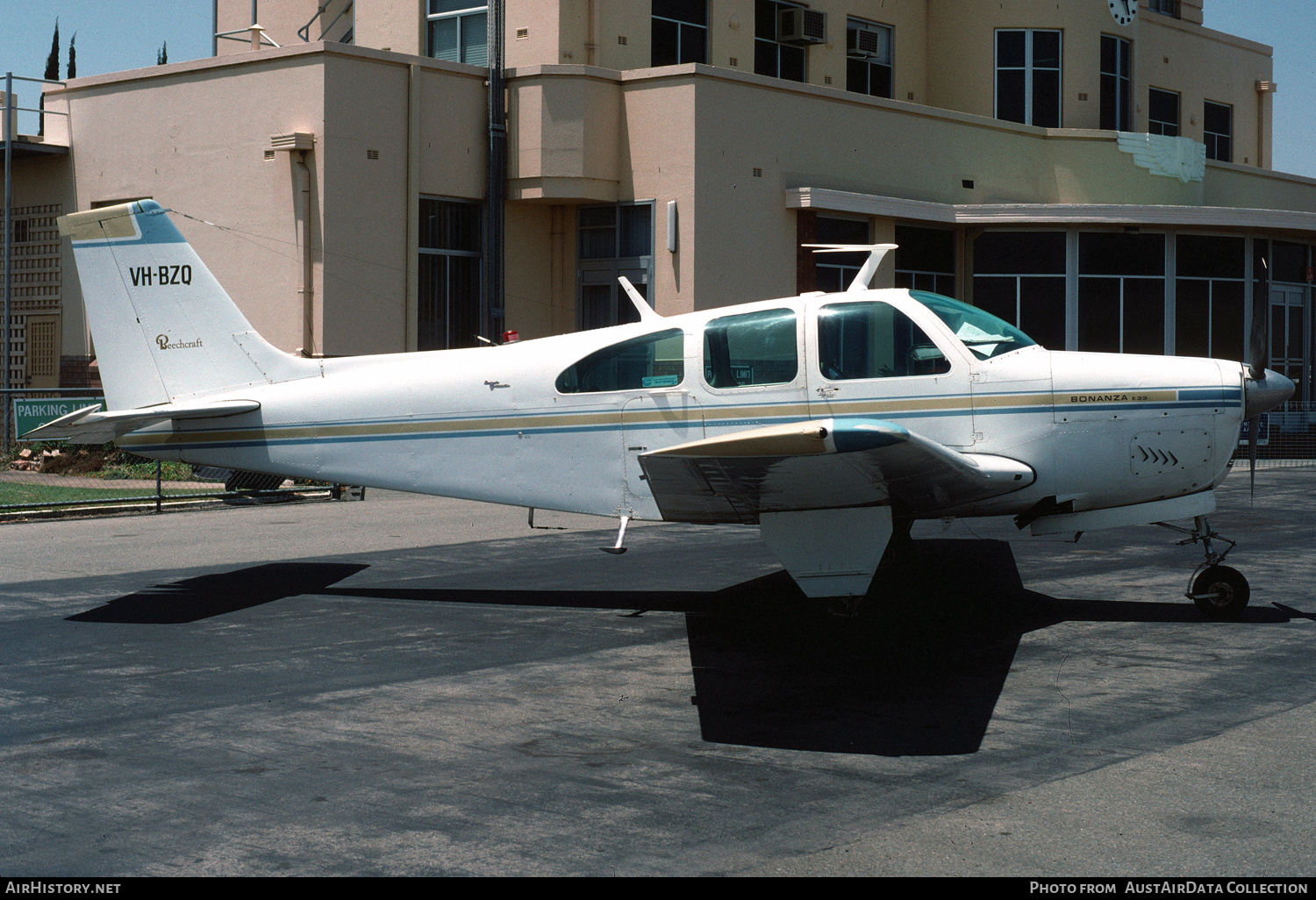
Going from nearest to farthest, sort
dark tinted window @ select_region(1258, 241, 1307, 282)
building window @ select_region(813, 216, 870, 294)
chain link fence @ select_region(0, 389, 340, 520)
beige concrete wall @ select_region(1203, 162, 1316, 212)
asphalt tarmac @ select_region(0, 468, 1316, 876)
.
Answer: asphalt tarmac @ select_region(0, 468, 1316, 876) < chain link fence @ select_region(0, 389, 340, 520) < building window @ select_region(813, 216, 870, 294) < dark tinted window @ select_region(1258, 241, 1307, 282) < beige concrete wall @ select_region(1203, 162, 1316, 212)

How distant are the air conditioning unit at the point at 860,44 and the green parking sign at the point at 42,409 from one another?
713 inches

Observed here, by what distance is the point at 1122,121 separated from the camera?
3183 cm

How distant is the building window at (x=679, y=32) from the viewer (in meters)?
26.0

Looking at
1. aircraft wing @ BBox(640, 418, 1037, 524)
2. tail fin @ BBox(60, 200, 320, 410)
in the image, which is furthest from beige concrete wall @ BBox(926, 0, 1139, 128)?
aircraft wing @ BBox(640, 418, 1037, 524)

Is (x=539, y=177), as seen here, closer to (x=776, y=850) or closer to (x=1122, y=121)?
(x=1122, y=121)

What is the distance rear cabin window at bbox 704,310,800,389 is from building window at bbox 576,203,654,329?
1370 cm

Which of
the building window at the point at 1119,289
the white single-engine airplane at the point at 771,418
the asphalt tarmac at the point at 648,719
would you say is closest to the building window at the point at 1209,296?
the building window at the point at 1119,289

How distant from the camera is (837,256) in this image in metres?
25.7

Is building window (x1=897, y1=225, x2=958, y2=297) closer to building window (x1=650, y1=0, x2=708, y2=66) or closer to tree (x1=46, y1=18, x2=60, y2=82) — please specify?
building window (x1=650, y1=0, x2=708, y2=66)

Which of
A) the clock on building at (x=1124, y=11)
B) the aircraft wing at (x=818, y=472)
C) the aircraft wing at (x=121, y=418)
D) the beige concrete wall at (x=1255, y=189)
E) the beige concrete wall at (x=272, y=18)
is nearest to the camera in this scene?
the aircraft wing at (x=818, y=472)

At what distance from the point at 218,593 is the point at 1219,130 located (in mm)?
33182

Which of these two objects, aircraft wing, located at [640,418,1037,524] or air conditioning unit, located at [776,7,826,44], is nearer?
aircraft wing, located at [640,418,1037,524]

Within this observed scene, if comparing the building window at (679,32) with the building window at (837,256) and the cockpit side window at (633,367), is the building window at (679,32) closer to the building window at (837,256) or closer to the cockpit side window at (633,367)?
the building window at (837,256)

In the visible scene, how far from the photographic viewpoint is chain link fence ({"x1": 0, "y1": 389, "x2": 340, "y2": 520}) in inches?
679
